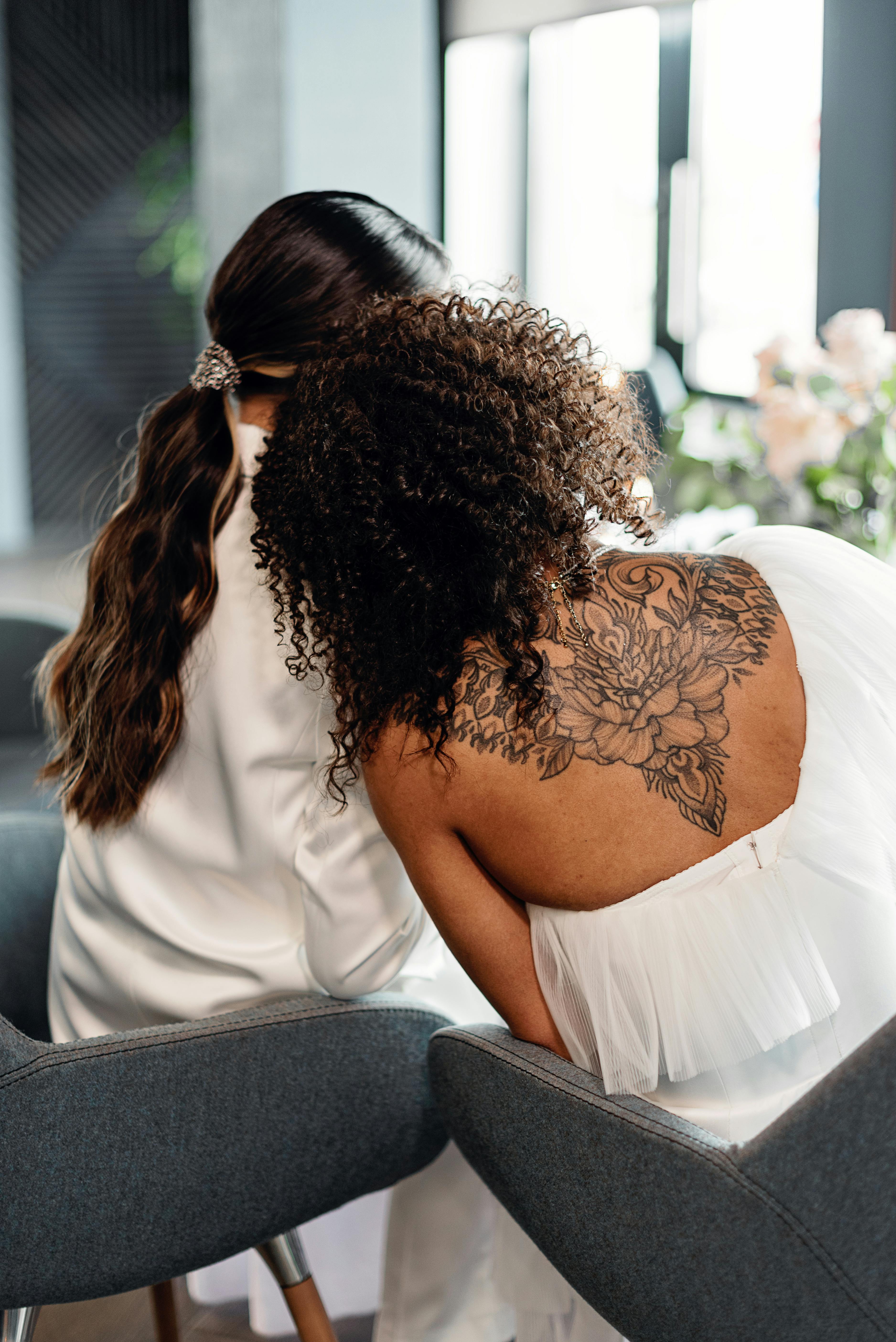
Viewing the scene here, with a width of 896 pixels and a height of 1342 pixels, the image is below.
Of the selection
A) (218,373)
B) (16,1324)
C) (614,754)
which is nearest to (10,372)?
(218,373)

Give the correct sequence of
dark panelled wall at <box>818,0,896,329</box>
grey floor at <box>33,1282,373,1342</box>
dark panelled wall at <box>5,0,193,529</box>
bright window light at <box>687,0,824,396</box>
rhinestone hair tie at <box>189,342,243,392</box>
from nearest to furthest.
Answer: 1. rhinestone hair tie at <box>189,342,243,392</box>
2. grey floor at <box>33,1282,373,1342</box>
3. dark panelled wall at <box>818,0,896,329</box>
4. bright window light at <box>687,0,824,396</box>
5. dark panelled wall at <box>5,0,193,529</box>

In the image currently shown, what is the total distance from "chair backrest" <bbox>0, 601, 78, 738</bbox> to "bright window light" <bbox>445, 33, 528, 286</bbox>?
79.8 inches

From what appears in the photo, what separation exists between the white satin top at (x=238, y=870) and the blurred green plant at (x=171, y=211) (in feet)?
17.3

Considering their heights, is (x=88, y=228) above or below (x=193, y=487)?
above

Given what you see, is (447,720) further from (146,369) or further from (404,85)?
(146,369)

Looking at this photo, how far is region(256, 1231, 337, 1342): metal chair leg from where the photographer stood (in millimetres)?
1213

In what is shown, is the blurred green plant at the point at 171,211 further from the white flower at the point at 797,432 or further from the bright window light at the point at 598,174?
the white flower at the point at 797,432

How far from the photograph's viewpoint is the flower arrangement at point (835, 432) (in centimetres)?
176

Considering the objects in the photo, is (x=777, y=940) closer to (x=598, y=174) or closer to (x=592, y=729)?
(x=592, y=729)

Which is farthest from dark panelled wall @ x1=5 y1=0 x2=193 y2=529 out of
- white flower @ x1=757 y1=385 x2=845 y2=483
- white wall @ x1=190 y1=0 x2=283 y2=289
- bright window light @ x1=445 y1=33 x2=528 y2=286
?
white flower @ x1=757 y1=385 x2=845 y2=483

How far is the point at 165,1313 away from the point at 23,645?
4.38 feet

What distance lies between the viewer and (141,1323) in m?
1.67

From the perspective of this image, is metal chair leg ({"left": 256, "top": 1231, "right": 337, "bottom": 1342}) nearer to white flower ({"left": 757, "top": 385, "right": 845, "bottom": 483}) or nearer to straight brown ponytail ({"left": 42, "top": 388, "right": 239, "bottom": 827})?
straight brown ponytail ({"left": 42, "top": 388, "right": 239, "bottom": 827})

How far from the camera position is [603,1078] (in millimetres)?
968
